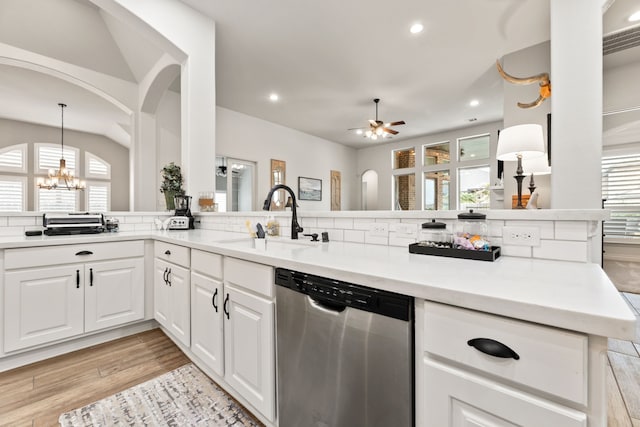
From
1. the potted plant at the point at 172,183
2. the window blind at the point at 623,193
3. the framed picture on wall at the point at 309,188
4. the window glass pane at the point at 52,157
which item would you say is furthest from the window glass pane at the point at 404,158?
the window glass pane at the point at 52,157

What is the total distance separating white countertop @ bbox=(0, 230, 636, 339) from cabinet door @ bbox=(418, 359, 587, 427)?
0.17m

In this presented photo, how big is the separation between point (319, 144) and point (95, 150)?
18.1ft

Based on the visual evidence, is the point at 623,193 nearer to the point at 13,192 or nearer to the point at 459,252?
the point at 459,252

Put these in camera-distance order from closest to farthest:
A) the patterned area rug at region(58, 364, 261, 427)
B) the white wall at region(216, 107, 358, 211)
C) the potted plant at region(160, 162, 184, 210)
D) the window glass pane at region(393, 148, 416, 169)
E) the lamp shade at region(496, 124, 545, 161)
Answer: the patterned area rug at region(58, 364, 261, 427), the lamp shade at region(496, 124, 545, 161), the potted plant at region(160, 162, 184, 210), the white wall at region(216, 107, 358, 211), the window glass pane at region(393, 148, 416, 169)

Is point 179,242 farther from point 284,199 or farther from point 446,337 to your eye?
point 284,199

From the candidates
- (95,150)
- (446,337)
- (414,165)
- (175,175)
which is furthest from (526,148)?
(95,150)

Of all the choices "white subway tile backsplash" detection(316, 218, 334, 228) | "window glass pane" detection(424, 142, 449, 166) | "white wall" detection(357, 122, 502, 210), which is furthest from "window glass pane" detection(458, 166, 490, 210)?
"white subway tile backsplash" detection(316, 218, 334, 228)

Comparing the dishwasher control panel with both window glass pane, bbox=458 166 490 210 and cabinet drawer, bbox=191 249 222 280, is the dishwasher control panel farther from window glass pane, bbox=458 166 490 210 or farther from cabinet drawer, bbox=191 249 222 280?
window glass pane, bbox=458 166 490 210

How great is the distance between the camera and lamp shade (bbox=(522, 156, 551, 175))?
8.80ft

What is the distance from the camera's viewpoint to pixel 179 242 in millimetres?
1853

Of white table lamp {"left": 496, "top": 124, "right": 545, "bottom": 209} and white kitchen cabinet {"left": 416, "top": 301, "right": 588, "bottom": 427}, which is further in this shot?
white table lamp {"left": 496, "top": 124, "right": 545, "bottom": 209}

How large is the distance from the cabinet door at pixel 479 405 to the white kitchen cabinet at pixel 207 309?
1094 mm

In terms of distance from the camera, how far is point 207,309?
1596mm

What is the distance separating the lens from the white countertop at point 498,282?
546 mm
